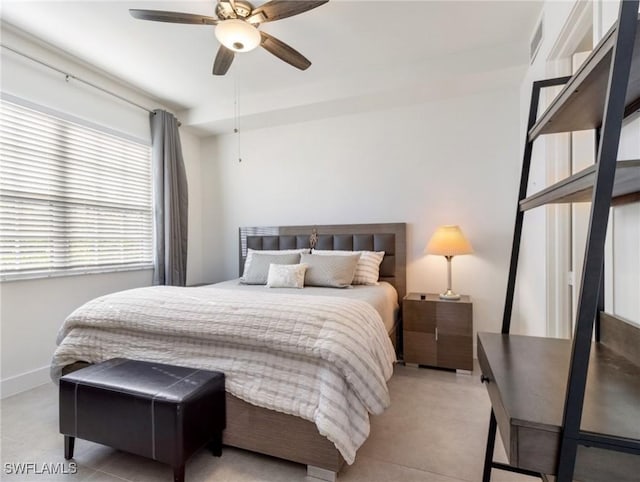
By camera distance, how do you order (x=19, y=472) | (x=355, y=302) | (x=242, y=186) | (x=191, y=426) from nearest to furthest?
(x=191, y=426)
(x=19, y=472)
(x=355, y=302)
(x=242, y=186)

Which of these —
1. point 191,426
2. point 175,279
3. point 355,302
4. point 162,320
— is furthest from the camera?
point 175,279

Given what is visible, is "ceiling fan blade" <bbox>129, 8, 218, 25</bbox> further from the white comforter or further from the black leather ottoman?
the black leather ottoman

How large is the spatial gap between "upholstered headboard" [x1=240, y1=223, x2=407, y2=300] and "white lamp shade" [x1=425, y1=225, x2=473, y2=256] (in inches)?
17.5

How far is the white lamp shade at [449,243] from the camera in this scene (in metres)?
2.90

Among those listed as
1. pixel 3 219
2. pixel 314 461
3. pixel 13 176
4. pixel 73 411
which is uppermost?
pixel 13 176

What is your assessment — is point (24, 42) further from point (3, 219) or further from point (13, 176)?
point (3, 219)

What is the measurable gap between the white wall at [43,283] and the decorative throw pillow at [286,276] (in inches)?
65.6

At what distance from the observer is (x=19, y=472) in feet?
5.41

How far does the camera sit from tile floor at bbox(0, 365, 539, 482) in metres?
1.62

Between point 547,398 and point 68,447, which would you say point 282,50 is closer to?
point 547,398

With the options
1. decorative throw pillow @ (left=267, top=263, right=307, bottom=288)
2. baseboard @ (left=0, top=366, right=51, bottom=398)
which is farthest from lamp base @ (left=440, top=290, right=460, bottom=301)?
baseboard @ (left=0, top=366, right=51, bottom=398)

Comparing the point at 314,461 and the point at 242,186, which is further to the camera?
the point at 242,186

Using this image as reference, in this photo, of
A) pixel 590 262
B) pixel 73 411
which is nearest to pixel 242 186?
pixel 73 411

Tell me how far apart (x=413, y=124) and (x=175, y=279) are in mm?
3155
